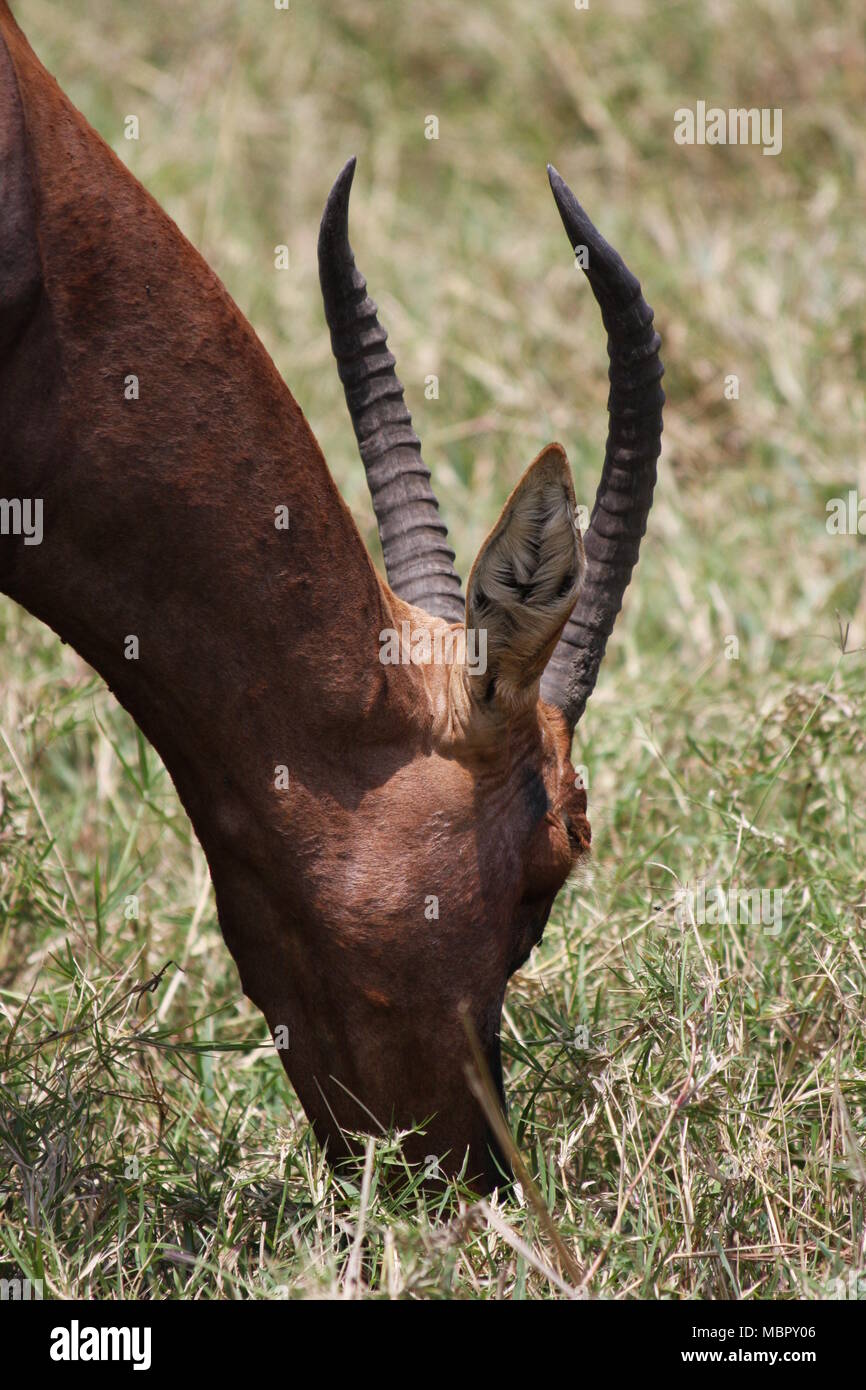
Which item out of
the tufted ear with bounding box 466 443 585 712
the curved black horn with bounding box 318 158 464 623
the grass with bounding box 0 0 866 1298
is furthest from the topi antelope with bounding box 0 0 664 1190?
the grass with bounding box 0 0 866 1298

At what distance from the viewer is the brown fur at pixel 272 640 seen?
3787 mm

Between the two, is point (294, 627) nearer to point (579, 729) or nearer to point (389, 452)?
point (389, 452)

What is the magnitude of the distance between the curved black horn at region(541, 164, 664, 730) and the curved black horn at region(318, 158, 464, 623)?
35cm

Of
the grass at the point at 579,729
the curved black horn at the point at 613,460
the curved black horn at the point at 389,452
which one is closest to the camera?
the curved black horn at the point at 613,460

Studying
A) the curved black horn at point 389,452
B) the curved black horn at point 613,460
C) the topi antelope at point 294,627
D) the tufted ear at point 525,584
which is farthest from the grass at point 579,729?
the curved black horn at point 389,452

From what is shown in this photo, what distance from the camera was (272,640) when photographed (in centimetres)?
396

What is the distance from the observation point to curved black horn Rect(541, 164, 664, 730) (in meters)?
4.07

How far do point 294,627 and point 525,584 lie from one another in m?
0.54

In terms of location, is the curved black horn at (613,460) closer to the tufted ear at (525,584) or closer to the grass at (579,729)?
the tufted ear at (525,584)

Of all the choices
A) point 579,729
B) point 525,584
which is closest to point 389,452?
point 525,584

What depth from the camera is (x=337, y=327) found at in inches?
183

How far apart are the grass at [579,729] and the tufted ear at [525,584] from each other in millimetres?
1119

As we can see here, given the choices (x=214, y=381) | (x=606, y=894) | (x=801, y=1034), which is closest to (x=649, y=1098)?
(x=801, y=1034)

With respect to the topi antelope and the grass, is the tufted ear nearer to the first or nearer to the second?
the topi antelope
